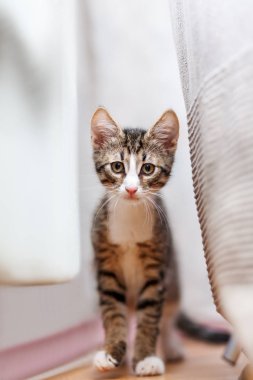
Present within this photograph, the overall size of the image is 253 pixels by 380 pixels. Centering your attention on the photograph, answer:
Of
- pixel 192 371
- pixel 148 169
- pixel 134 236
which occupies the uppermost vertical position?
pixel 148 169

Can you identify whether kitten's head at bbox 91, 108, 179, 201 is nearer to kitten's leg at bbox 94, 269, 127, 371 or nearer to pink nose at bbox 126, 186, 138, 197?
pink nose at bbox 126, 186, 138, 197

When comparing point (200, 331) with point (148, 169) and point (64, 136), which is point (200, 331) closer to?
point (148, 169)

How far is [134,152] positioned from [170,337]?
1.40 feet

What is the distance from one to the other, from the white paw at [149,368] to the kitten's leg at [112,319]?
0.04 metres

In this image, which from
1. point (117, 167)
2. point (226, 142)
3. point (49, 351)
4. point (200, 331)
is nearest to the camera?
point (226, 142)

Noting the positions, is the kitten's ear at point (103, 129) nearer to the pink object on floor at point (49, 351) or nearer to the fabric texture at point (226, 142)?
the fabric texture at point (226, 142)

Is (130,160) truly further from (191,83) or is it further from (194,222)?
(194,222)

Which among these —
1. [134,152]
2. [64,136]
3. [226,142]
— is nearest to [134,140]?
[134,152]

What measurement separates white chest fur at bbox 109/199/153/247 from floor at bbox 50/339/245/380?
0.79 ft

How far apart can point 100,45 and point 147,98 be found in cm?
17

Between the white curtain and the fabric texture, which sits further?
the white curtain

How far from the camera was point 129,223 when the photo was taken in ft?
3.15

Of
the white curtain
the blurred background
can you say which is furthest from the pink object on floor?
the white curtain

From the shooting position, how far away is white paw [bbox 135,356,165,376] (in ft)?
3.02
